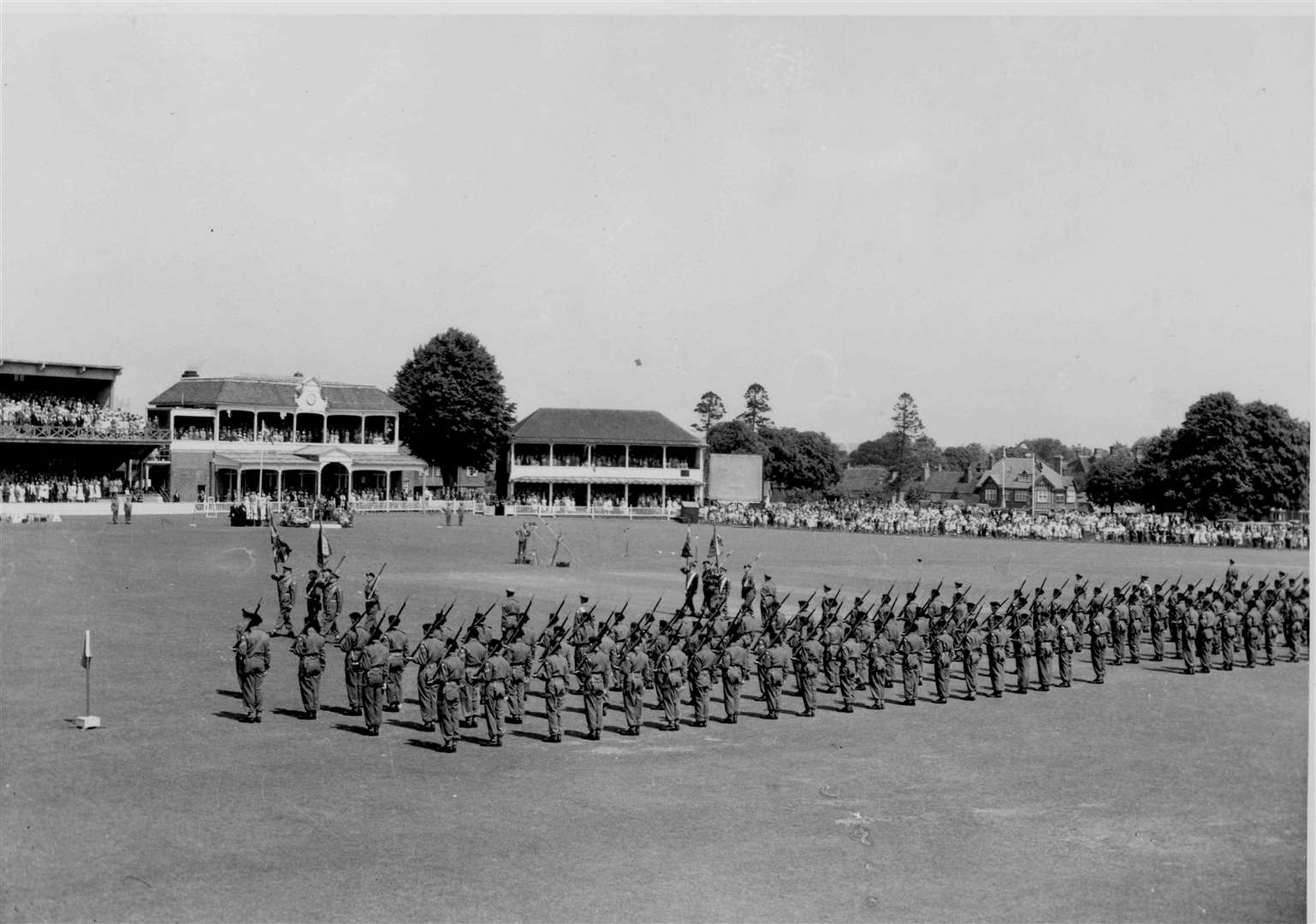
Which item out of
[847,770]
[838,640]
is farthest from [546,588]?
[847,770]

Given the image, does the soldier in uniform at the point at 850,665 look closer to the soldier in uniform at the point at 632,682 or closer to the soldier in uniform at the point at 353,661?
the soldier in uniform at the point at 632,682

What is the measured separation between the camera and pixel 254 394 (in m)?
58.7

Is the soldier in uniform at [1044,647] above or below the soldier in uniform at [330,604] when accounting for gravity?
below

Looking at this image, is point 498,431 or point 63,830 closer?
point 63,830

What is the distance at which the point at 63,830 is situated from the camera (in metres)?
9.89

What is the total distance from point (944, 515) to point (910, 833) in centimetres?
4752

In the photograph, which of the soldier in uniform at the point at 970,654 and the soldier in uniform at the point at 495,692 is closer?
the soldier in uniform at the point at 495,692

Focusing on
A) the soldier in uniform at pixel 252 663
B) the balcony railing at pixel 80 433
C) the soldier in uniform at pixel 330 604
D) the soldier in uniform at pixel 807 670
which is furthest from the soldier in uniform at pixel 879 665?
the balcony railing at pixel 80 433

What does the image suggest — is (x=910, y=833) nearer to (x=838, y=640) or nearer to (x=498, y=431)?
(x=838, y=640)

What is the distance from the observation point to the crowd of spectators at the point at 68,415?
45.1 meters

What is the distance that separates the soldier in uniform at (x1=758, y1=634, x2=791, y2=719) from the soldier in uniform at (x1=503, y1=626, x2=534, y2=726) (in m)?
3.18

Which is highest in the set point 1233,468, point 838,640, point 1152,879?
point 1233,468

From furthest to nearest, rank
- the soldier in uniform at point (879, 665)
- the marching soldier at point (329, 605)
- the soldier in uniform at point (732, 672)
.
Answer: the marching soldier at point (329, 605), the soldier in uniform at point (879, 665), the soldier in uniform at point (732, 672)

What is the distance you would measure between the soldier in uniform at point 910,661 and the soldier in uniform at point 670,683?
146 inches
